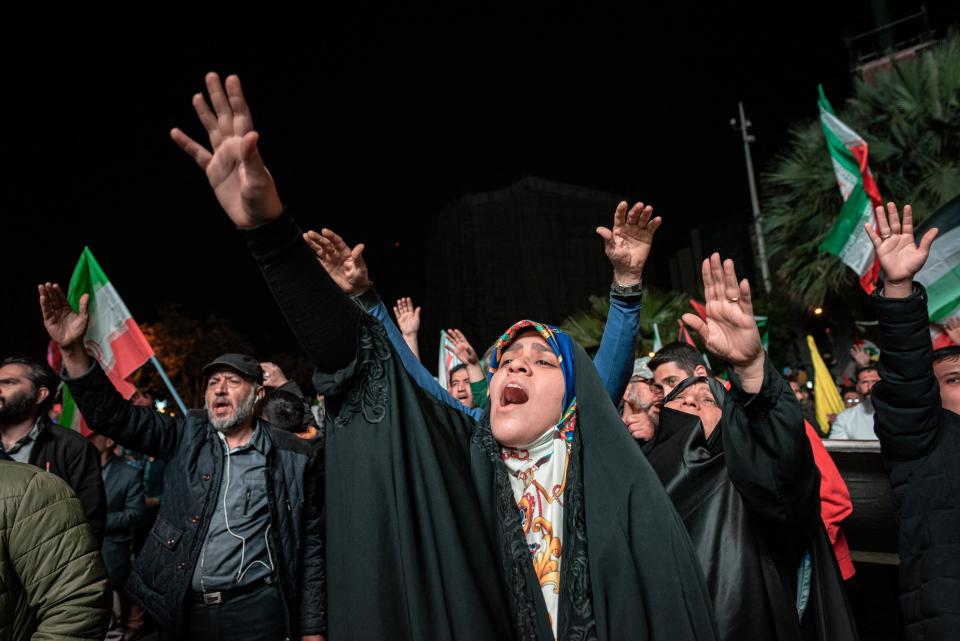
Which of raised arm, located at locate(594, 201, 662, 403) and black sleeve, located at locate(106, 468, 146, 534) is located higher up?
raised arm, located at locate(594, 201, 662, 403)

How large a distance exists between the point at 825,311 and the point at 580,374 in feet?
52.0

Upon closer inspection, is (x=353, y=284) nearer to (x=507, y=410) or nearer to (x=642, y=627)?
(x=507, y=410)

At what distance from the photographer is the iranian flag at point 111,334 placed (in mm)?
5867

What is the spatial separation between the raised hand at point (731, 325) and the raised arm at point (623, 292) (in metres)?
0.77

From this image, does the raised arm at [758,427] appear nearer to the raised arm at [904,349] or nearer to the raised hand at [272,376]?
the raised arm at [904,349]

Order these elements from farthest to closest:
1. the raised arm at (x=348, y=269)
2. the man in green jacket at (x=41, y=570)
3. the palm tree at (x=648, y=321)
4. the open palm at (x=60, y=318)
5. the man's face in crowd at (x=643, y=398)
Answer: the palm tree at (x=648, y=321)
the man's face in crowd at (x=643, y=398)
the open palm at (x=60, y=318)
the raised arm at (x=348, y=269)
the man in green jacket at (x=41, y=570)

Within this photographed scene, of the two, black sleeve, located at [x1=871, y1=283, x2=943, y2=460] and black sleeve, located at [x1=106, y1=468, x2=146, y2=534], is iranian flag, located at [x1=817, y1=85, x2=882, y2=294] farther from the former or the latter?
black sleeve, located at [x1=106, y1=468, x2=146, y2=534]

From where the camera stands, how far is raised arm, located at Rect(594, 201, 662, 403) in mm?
Result: 2906

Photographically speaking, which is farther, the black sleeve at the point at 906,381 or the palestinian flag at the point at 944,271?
the palestinian flag at the point at 944,271

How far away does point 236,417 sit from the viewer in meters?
3.35

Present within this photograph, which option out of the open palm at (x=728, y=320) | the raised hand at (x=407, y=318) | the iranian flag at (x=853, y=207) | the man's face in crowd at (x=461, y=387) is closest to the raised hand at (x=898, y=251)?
the open palm at (x=728, y=320)

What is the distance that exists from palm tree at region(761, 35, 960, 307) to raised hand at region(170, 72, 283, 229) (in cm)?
1094

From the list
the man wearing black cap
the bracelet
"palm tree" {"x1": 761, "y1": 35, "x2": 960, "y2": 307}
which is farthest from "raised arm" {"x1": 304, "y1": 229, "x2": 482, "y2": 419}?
"palm tree" {"x1": 761, "y1": 35, "x2": 960, "y2": 307}

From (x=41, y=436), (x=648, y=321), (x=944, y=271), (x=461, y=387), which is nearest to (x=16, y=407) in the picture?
(x=41, y=436)
